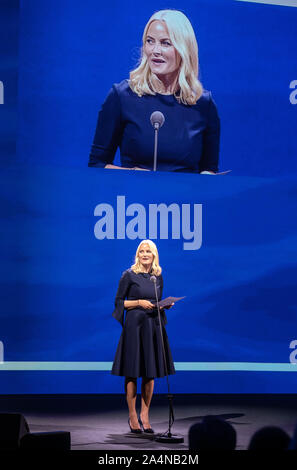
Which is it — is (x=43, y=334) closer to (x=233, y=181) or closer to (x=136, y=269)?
(x=136, y=269)

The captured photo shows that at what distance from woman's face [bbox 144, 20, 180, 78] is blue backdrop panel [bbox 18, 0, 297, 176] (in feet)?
0.36

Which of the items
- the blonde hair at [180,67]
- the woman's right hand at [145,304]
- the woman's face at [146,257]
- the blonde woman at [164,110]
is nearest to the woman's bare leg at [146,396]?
the woman's right hand at [145,304]

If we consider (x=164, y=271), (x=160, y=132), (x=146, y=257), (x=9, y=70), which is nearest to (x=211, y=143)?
(x=160, y=132)

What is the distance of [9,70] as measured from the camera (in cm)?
653

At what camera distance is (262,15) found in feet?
22.6

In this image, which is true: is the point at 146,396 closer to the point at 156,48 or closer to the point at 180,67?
the point at 180,67

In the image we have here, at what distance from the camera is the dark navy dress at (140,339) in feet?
17.0

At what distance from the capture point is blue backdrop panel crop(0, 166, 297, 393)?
253 inches

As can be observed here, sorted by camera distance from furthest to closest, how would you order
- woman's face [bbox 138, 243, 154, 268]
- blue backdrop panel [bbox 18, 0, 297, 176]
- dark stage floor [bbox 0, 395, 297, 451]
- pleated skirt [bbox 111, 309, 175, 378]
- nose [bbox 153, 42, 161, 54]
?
nose [bbox 153, 42, 161, 54] < blue backdrop panel [bbox 18, 0, 297, 176] < woman's face [bbox 138, 243, 154, 268] < pleated skirt [bbox 111, 309, 175, 378] < dark stage floor [bbox 0, 395, 297, 451]

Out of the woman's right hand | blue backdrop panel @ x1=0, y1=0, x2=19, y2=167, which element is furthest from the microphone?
the woman's right hand

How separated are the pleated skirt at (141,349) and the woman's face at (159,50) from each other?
2.68m

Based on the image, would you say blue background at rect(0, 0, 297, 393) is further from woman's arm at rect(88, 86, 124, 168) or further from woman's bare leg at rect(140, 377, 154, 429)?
woman's bare leg at rect(140, 377, 154, 429)
